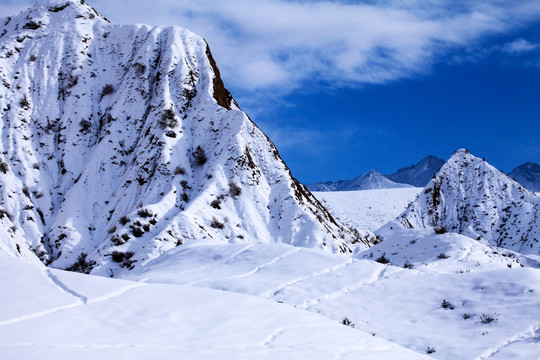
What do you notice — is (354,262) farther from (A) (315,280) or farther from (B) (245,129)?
(B) (245,129)

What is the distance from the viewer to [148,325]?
5320mm

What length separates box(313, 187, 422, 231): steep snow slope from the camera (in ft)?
174

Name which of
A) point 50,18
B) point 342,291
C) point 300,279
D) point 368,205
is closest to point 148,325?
point 342,291

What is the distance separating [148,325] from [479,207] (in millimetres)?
42890

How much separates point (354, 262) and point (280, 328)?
23.7 ft

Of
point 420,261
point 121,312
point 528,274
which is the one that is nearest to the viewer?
point 121,312

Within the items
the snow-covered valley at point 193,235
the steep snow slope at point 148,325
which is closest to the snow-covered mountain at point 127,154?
the snow-covered valley at point 193,235

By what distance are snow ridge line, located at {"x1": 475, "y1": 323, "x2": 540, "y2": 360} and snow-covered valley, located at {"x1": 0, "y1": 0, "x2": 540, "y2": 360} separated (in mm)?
35

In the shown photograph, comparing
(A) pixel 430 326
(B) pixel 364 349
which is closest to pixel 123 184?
(A) pixel 430 326

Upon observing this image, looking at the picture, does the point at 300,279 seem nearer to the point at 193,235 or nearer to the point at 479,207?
the point at 193,235

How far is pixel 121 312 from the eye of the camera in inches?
225

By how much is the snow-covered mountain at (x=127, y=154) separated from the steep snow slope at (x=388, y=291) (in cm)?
844

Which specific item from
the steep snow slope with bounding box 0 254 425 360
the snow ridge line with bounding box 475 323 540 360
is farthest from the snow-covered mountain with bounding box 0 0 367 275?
the snow ridge line with bounding box 475 323 540 360

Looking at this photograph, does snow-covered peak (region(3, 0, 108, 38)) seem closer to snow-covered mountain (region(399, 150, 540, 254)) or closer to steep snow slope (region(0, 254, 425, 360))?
snow-covered mountain (region(399, 150, 540, 254))
